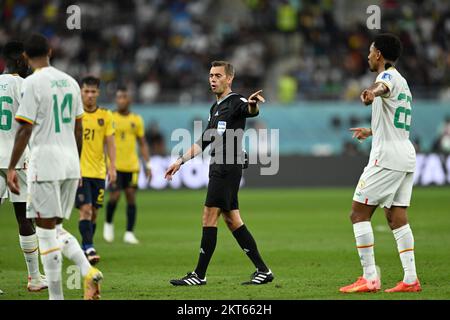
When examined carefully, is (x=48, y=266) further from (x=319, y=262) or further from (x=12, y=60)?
(x=319, y=262)

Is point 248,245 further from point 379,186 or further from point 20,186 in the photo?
point 20,186

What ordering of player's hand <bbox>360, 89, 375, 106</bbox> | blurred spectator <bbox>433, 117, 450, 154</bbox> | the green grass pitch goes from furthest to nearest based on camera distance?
blurred spectator <bbox>433, 117, 450, 154</bbox> < the green grass pitch < player's hand <bbox>360, 89, 375, 106</bbox>

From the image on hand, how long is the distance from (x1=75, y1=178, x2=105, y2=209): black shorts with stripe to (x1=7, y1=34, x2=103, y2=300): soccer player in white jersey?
4228 mm

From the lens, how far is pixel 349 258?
512 inches

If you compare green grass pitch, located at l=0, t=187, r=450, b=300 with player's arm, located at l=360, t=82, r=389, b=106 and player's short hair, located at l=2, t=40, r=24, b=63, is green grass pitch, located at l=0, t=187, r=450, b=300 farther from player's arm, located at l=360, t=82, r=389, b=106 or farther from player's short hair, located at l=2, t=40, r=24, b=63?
player's short hair, located at l=2, t=40, r=24, b=63

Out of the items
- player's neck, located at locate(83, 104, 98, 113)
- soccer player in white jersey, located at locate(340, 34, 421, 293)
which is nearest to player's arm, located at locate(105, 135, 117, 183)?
player's neck, located at locate(83, 104, 98, 113)

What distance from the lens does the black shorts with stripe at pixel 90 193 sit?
1267 cm

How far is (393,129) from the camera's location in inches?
377

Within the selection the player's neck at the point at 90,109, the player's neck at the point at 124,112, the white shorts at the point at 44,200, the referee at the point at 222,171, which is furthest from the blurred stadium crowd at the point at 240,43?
the white shorts at the point at 44,200

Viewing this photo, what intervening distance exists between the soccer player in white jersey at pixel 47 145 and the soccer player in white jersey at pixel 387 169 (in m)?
3.24

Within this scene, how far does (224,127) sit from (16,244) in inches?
254

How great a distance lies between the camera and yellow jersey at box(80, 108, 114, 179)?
43.4ft

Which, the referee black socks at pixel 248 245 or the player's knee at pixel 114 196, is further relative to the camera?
the player's knee at pixel 114 196

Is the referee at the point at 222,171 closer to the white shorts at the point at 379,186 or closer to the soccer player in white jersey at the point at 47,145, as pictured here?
the white shorts at the point at 379,186
